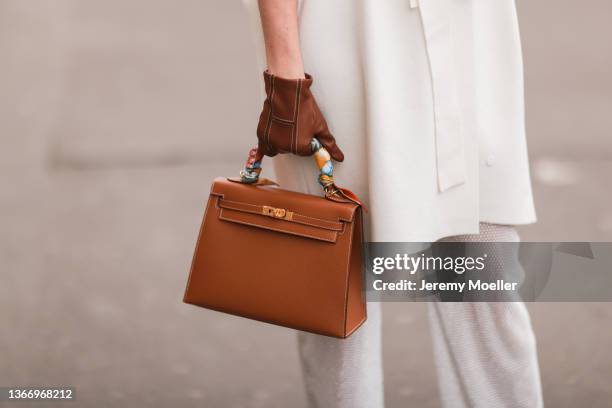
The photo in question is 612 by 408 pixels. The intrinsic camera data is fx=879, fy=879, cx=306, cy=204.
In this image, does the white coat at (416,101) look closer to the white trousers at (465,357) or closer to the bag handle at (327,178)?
the bag handle at (327,178)

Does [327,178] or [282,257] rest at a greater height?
[327,178]

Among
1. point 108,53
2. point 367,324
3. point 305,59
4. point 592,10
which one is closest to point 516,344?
point 367,324

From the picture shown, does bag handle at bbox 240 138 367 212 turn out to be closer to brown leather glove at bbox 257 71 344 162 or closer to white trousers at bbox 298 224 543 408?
brown leather glove at bbox 257 71 344 162

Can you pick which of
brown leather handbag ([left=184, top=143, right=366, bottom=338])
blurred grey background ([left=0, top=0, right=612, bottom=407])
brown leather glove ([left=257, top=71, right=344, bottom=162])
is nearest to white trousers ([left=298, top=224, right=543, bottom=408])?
brown leather handbag ([left=184, top=143, right=366, bottom=338])

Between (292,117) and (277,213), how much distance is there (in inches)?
6.0

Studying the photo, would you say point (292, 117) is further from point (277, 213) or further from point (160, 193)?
point (160, 193)

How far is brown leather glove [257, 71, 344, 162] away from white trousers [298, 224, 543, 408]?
31 centimetres

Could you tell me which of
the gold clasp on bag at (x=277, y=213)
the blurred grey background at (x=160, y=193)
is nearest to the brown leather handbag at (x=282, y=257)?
the gold clasp on bag at (x=277, y=213)

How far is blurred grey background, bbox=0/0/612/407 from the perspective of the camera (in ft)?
7.50

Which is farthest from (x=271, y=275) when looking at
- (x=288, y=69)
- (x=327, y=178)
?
(x=288, y=69)

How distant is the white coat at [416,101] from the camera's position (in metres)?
1.29

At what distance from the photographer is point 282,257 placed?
1.35 m

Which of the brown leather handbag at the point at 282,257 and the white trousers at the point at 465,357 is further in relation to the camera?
the white trousers at the point at 465,357

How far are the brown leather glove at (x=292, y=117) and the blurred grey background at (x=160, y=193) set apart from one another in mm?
983
